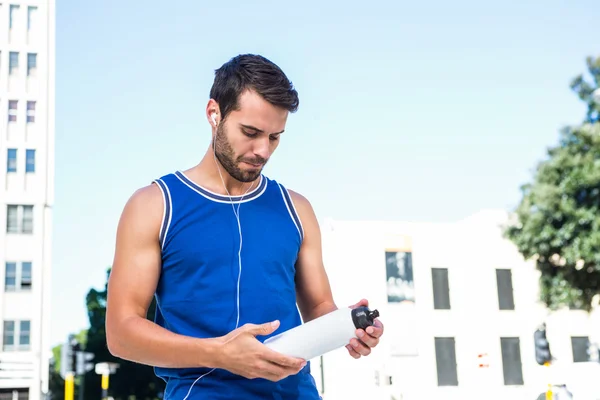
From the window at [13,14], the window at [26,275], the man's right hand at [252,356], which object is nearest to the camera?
the man's right hand at [252,356]

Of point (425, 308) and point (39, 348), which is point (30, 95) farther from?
point (425, 308)

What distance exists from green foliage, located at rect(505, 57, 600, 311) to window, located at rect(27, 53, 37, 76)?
109 ft

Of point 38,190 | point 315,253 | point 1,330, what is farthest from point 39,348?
point 315,253

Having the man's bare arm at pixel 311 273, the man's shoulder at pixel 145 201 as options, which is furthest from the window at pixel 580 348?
the man's shoulder at pixel 145 201

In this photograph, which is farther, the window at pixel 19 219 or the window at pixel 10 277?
the window at pixel 19 219

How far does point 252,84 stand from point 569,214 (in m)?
22.8

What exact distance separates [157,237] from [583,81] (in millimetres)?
24565

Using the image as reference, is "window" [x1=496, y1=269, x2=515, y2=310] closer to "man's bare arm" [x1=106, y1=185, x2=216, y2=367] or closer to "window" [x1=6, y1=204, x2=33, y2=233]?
"window" [x1=6, y1=204, x2=33, y2=233]

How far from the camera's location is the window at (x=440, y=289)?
39.4 meters

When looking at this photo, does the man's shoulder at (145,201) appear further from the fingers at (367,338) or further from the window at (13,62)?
the window at (13,62)

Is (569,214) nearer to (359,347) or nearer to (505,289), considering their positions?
(505,289)

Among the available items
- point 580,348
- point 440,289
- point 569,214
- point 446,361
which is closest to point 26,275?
point 440,289

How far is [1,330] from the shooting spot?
45.4 meters

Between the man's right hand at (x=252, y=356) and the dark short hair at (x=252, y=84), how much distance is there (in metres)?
0.80
